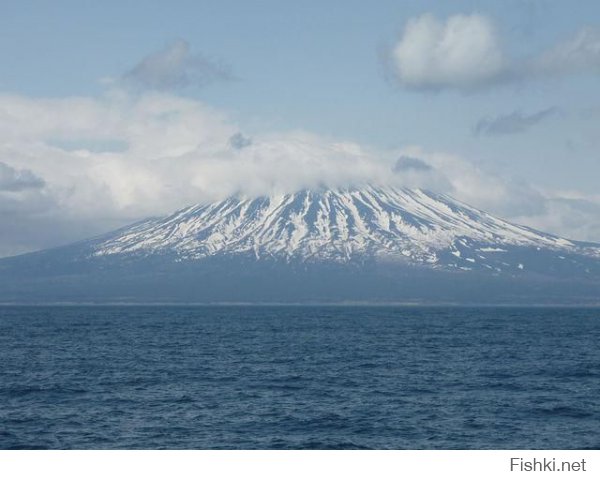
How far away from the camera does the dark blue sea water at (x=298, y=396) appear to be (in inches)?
1998

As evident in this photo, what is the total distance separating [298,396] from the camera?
212 ft

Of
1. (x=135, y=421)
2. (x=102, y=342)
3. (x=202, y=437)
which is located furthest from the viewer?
(x=102, y=342)

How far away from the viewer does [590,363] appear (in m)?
89.4

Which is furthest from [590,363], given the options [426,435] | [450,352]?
[426,435]

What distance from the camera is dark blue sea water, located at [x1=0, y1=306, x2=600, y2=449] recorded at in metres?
50.8

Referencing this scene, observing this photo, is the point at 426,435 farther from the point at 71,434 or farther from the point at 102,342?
the point at 102,342

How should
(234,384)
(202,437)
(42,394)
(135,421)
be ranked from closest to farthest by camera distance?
(202,437)
(135,421)
(42,394)
(234,384)

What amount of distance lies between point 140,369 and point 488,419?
35.4 m

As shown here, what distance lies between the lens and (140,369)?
3196 inches

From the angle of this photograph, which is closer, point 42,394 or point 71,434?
point 71,434

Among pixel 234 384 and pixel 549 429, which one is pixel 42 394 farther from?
pixel 549 429

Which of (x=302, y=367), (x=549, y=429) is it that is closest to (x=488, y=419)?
(x=549, y=429)

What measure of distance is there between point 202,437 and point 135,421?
18.6 ft

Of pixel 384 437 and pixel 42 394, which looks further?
pixel 42 394
